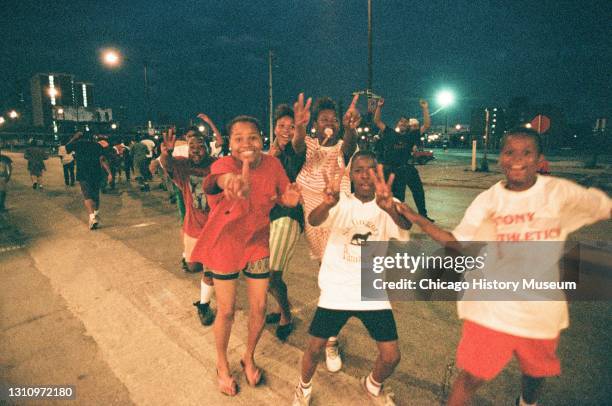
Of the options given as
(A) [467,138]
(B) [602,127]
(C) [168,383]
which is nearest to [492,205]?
(C) [168,383]

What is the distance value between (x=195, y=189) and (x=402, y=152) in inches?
167

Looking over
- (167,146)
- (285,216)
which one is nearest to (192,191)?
(167,146)

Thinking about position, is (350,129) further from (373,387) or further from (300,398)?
(300,398)

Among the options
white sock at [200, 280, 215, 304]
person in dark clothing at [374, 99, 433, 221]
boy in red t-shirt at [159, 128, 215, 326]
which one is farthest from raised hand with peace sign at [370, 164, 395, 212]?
person in dark clothing at [374, 99, 433, 221]

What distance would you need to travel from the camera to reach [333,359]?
2975 mm

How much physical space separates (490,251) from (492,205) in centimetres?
25

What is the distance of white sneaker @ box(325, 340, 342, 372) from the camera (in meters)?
2.95

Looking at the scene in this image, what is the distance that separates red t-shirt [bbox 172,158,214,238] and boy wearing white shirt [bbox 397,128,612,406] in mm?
2379

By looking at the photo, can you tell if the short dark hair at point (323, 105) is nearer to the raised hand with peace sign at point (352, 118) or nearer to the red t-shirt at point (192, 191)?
the raised hand with peace sign at point (352, 118)

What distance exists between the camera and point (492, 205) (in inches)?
80.9

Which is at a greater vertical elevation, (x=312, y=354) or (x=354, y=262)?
(x=354, y=262)

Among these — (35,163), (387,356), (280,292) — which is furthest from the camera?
(35,163)

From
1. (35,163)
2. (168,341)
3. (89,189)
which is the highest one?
(35,163)

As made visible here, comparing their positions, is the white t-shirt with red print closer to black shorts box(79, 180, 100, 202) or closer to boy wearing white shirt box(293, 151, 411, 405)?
boy wearing white shirt box(293, 151, 411, 405)
